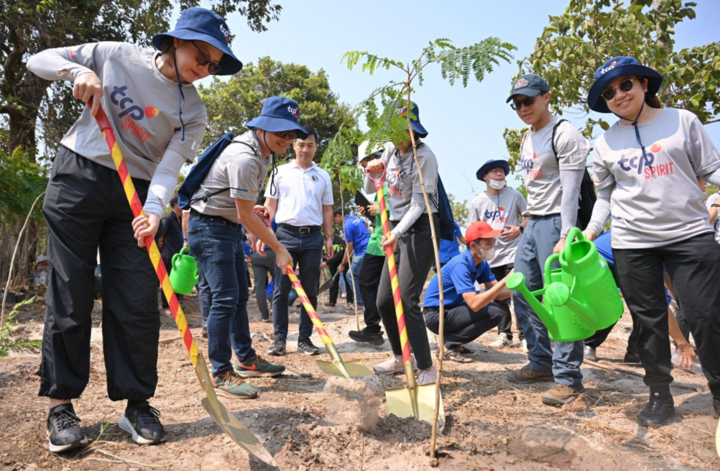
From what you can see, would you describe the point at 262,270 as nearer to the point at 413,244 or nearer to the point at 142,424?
the point at 413,244

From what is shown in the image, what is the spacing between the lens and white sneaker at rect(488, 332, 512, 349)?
16.8 ft

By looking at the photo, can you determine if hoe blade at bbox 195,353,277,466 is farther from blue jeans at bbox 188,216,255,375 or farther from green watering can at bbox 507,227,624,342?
green watering can at bbox 507,227,624,342

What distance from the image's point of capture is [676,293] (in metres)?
2.67

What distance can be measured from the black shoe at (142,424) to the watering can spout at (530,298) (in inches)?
72.3

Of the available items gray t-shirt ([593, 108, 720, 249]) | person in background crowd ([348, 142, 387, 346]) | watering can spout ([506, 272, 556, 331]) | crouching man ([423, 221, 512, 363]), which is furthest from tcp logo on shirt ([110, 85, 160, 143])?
crouching man ([423, 221, 512, 363])

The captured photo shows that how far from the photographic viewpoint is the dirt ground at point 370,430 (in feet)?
7.16

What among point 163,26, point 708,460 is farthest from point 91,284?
point 163,26

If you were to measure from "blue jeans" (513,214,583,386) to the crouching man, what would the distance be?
22.4 inches

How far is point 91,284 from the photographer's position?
242 centimetres

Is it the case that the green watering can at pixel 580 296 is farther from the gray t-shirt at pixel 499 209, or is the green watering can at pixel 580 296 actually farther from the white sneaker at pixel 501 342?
the gray t-shirt at pixel 499 209

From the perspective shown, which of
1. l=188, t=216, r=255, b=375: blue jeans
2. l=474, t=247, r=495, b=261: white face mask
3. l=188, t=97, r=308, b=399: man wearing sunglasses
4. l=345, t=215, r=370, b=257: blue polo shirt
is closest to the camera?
l=188, t=97, r=308, b=399: man wearing sunglasses

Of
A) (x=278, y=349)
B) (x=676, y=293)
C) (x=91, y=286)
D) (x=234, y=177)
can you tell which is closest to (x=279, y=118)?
(x=234, y=177)

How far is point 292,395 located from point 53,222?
1.78m

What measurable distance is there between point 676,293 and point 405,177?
179 cm
